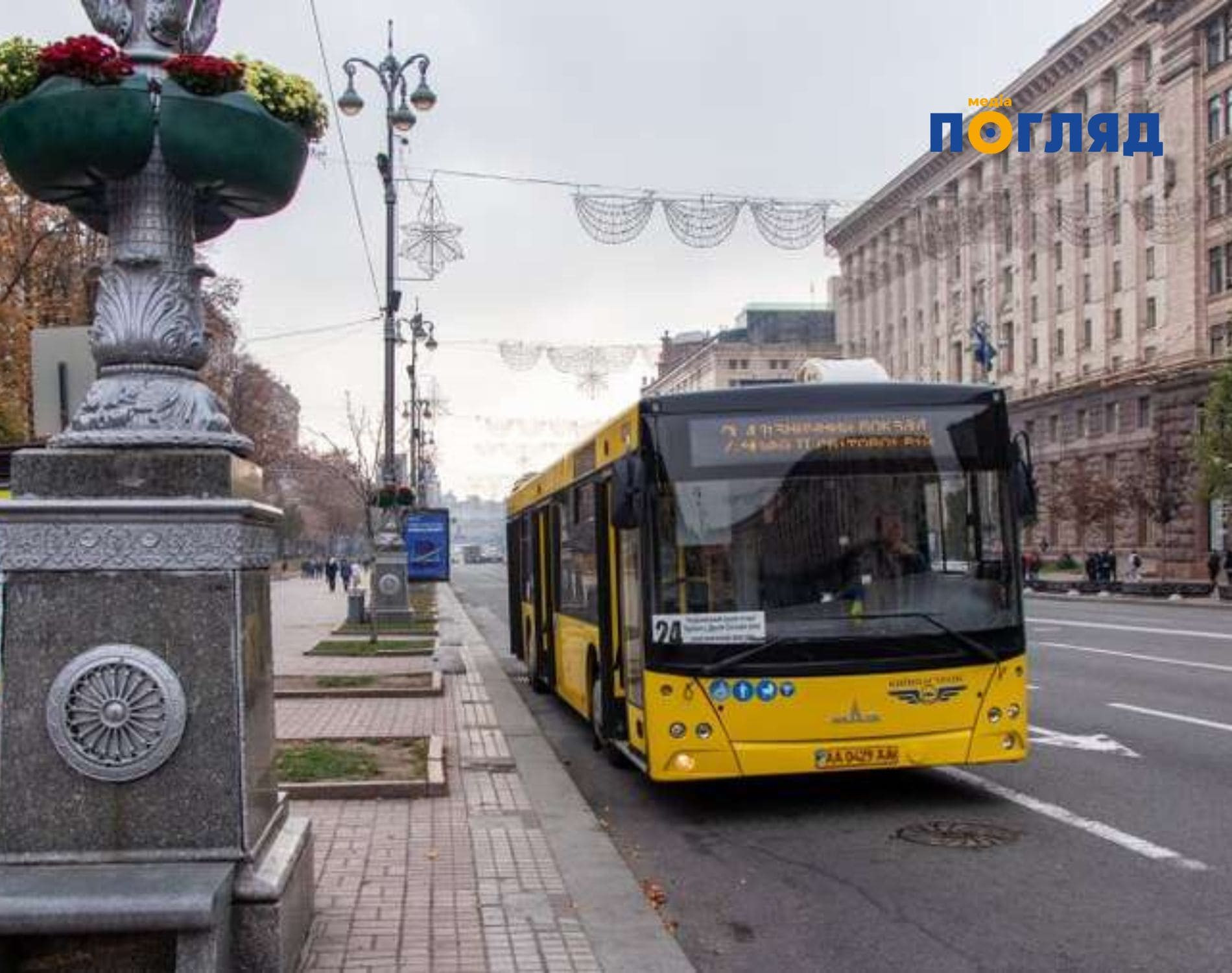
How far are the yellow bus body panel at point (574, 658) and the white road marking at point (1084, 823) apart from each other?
335cm

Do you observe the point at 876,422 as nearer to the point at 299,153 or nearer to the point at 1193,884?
the point at 1193,884

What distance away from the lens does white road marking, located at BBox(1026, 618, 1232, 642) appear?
2450 centimetres

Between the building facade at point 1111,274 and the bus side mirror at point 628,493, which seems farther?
the building facade at point 1111,274

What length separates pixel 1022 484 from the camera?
32.3 feet

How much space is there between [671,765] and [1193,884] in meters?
3.27

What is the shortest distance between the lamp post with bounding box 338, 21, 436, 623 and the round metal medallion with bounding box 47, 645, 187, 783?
2127 centimetres

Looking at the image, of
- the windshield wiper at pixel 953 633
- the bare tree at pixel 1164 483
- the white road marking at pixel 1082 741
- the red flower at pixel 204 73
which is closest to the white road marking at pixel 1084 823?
the windshield wiper at pixel 953 633

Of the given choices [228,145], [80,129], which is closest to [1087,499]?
[228,145]

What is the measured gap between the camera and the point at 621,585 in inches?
411

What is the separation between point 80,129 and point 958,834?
648 cm

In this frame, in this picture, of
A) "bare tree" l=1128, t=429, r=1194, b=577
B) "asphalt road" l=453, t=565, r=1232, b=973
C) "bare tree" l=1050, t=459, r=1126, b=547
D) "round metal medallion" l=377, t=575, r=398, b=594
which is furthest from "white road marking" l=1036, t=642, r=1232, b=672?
"bare tree" l=1050, t=459, r=1126, b=547

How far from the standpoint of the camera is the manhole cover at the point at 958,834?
27.5 feet

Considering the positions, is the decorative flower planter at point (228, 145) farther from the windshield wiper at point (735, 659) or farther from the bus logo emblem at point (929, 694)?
the bus logo emblem at point (929, 694)

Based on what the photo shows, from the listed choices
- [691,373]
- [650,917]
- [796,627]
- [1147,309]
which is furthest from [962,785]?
[1147,309]
